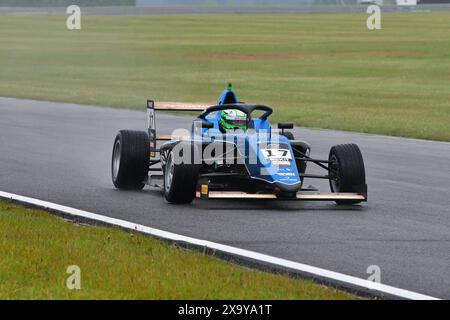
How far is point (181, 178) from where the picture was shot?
11922 millimetres

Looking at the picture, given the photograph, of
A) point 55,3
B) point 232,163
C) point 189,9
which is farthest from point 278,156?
point 55,3

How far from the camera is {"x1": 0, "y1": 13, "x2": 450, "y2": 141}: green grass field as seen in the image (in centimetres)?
2912

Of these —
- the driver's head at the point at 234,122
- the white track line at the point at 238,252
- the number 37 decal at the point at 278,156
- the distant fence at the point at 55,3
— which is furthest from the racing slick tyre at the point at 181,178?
the distant fence at the point at 55,3

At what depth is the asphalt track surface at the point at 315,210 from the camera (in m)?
9.26

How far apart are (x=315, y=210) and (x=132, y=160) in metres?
2.46

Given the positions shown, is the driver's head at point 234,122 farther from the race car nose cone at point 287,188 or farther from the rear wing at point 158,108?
the race car nose cone at point 287,188

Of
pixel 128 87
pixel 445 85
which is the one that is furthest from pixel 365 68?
pixel 128 87

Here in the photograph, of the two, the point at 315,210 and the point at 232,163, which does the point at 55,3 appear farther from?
the point at 315,210

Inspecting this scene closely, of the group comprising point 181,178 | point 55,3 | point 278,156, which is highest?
point 55,3

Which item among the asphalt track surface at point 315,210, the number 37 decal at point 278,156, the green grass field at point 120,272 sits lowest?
the asphalt track surface at point 315,210

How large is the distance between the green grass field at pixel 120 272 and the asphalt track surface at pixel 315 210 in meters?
0.77

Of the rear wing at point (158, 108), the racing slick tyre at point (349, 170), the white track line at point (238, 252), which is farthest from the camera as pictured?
the rear wing at point (158, 108)

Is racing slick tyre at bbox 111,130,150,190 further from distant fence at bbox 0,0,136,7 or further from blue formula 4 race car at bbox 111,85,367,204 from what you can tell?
distant fence at bbox 0,0,136,7

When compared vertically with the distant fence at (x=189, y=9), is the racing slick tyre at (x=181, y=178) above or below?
below
